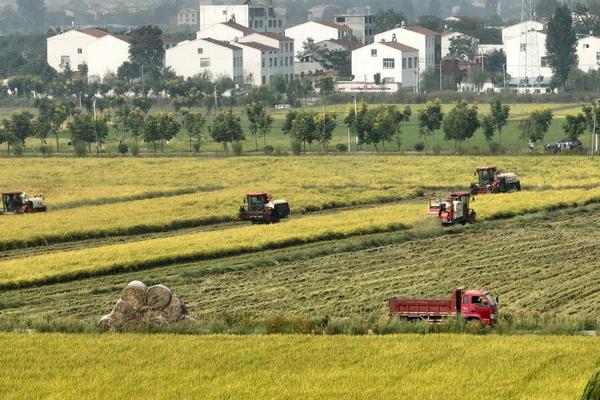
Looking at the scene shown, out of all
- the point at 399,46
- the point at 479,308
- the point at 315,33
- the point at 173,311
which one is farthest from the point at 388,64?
the point at 173,311

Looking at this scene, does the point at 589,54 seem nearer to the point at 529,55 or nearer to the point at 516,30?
the point at 529,55

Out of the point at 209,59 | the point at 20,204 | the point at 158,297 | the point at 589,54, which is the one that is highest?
the point at 209,59

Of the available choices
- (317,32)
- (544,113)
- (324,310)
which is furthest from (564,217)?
(317,32)

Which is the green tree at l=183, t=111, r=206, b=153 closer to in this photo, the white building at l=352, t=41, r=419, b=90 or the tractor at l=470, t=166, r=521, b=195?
the tractor at l=470, t=166, r=521, b=195

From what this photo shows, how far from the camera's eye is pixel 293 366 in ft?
85.8

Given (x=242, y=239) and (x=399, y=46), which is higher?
(x=399, y=46)

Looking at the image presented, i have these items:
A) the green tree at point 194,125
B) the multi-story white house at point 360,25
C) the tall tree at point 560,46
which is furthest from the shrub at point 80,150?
the multi-story white house at point 360,25

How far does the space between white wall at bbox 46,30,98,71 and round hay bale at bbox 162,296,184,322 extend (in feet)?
383

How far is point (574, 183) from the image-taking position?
58.7 meters

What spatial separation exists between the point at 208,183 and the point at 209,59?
70.8 meters

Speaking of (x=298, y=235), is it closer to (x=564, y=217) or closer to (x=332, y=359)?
(x=564, y=217)

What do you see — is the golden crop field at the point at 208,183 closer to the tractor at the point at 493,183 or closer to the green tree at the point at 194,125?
the tractor at the point at 493,183

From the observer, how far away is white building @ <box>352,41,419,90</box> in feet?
420

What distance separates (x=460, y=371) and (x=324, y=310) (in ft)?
23.8
